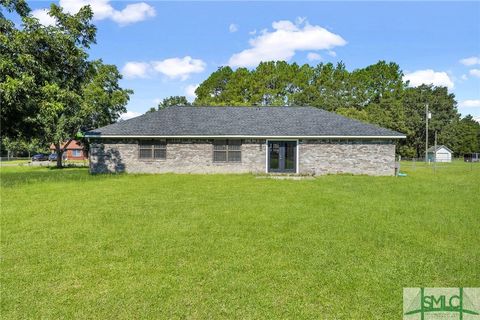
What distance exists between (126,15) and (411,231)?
1308 cm

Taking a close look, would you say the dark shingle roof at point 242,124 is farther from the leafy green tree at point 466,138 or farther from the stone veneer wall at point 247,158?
the leafy green tree at point 466,138

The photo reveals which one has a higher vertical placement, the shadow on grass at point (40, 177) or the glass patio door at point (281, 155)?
the glass patio door at point (281, 155)

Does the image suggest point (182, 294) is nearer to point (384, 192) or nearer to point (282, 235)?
point (282, 235)

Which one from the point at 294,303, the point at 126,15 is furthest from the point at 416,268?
the point at 126,15

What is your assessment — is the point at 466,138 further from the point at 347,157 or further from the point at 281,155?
the point at 281,155

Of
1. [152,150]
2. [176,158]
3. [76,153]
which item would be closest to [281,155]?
[176,158]

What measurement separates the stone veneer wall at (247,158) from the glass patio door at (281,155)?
17.1 inches

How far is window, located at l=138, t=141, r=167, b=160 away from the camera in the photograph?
2033 cm

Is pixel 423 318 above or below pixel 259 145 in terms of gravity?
below

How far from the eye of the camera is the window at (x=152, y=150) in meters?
20.3

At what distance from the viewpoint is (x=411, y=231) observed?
22.0 ft

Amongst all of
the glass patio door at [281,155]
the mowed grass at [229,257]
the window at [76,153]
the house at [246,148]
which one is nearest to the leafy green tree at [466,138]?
the house at [246,148]

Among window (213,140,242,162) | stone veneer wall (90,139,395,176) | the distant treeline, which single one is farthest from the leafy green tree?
window (213,140,242,162)

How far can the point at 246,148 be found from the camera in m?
19.9
